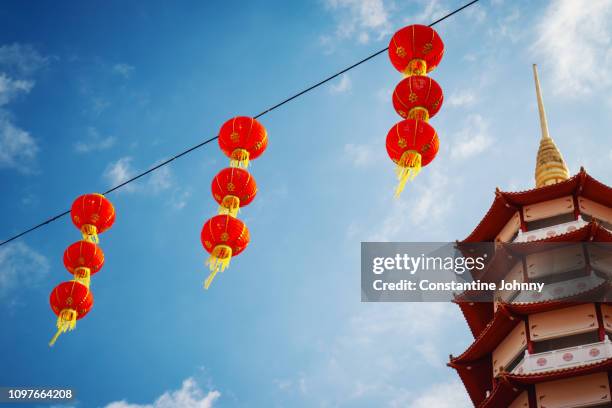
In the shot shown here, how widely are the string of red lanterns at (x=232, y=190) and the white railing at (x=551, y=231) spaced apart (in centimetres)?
1088

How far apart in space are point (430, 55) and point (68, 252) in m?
7.84

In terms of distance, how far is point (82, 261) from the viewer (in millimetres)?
14586

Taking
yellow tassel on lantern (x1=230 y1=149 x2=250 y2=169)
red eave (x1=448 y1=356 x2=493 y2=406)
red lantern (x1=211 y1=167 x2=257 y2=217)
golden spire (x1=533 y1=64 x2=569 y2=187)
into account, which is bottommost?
red eave (x1=448 y1=356 x2=493 y2=406)

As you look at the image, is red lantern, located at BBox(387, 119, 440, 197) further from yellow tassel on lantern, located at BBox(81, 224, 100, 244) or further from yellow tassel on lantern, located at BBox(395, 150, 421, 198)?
yellow tassel on lantern, located at BBox(81, 224, 100, 244)

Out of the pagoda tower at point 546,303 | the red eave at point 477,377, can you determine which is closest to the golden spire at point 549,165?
the pagoda tower at point 546,303

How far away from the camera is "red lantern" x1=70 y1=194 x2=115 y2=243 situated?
1488 cm

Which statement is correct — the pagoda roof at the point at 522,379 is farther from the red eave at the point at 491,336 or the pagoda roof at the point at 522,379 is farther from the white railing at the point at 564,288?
the white railing at the point at 564,288

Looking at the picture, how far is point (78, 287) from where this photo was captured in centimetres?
1438

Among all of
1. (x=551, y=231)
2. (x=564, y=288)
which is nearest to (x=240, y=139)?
(x=564, y=288)

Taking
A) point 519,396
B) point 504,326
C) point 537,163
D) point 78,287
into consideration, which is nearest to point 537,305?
point 504,326

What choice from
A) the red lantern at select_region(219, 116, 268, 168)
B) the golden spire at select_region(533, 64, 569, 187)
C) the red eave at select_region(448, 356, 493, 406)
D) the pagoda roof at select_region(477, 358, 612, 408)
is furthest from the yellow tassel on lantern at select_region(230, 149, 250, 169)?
the golden spire at select_region(533, 64, 569, 187)

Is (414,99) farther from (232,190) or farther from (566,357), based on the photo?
(566,357)

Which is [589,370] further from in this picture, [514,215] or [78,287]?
[78,287]

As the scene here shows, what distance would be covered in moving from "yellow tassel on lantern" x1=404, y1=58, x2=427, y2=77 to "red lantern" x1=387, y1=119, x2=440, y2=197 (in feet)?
3.76
